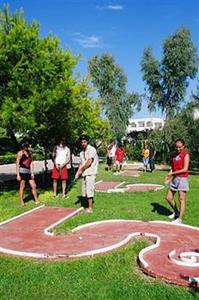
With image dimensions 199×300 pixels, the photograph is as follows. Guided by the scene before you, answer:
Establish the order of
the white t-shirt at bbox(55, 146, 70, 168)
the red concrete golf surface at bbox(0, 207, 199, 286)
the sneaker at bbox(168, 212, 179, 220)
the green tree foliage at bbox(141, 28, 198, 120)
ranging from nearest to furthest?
the red concrete golf surface at bbox(0, 207, 199, 286), the sneaker at bbox(168, 212, 179, 220), the white t-shirt at bbox(55, 146, 70, 168), the green tree foliage at bbox(141, 28, 198, 120)

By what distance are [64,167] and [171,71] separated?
29947mm

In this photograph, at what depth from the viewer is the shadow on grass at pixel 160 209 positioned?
30.8 feet

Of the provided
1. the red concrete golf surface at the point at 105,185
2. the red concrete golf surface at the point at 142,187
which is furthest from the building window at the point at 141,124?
the red concrete golf surface at the point at 142,187

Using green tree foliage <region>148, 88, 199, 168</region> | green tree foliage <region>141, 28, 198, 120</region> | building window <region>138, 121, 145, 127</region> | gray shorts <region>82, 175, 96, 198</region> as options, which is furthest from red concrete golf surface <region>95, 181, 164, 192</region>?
building window <region>138, 121, 145, 127</region>

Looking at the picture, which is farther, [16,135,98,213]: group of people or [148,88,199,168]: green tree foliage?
[148,88,199,168]: green tree foliage

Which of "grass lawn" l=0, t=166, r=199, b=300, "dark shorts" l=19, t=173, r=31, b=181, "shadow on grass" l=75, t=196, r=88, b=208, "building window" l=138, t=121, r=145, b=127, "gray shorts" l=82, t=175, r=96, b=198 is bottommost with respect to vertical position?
"grass lawn" l=0, t=166, r=199, b=300

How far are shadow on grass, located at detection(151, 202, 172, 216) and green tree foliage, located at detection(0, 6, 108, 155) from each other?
390 cm

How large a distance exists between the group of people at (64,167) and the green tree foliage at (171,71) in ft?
92.6

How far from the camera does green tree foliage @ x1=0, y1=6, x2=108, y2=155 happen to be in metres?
10.7

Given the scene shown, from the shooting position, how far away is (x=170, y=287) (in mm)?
4945

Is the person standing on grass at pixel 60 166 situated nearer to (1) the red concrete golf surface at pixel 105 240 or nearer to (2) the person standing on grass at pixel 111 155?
(1) the red concrete golf surface at pixel 105 240

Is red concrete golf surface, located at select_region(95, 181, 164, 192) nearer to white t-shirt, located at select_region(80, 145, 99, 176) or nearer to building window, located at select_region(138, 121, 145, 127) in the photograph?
white t-shirt, located at select_region(80, 145, 99, 176)

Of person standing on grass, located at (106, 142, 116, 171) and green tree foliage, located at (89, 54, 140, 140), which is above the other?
green tree foliage, located at (89, 54, 140, 140)

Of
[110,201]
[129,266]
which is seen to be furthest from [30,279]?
[110,201]
